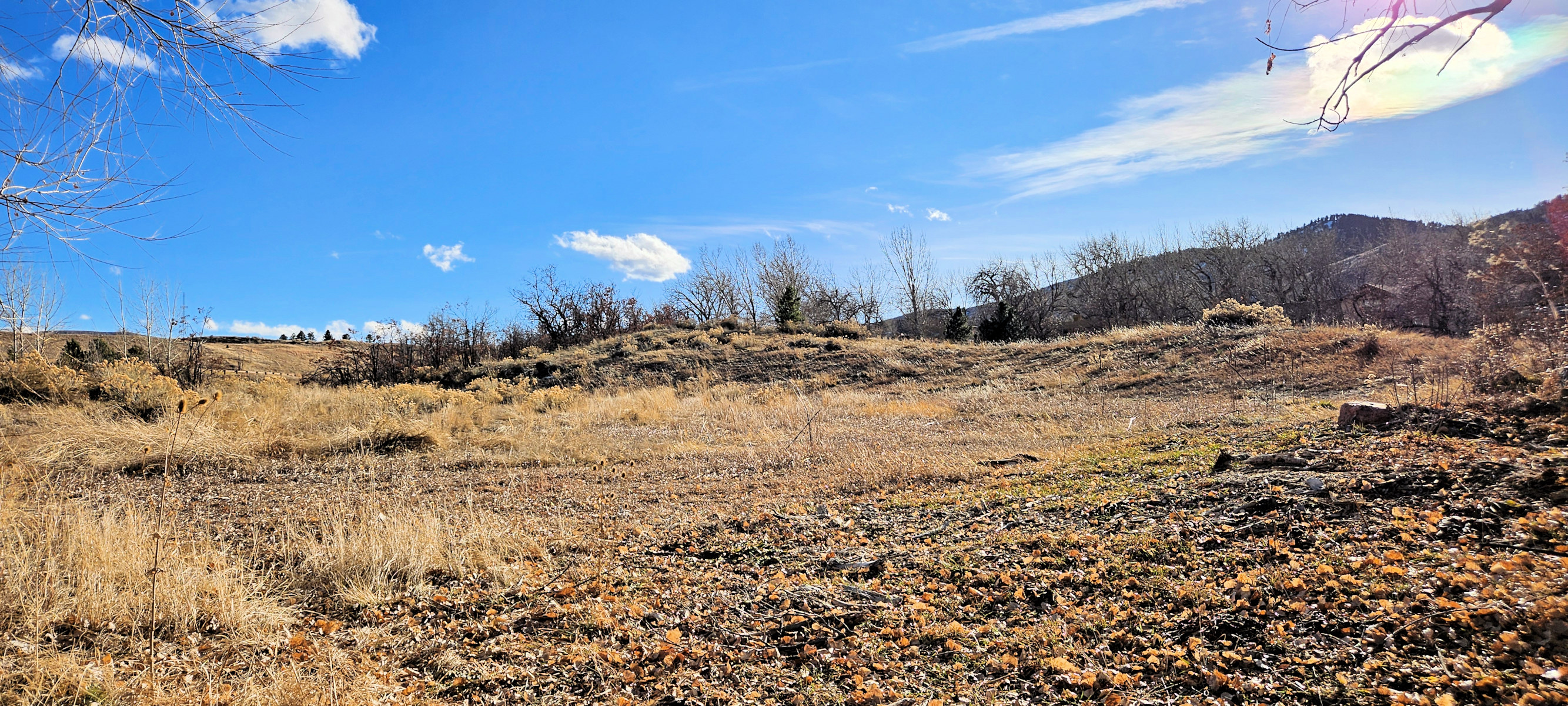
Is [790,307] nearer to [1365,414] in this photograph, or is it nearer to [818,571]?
[1365,414]

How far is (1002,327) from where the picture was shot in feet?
117

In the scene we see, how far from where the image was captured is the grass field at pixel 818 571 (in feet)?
8.71

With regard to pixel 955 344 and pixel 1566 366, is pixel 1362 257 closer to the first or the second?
pixel 955 344

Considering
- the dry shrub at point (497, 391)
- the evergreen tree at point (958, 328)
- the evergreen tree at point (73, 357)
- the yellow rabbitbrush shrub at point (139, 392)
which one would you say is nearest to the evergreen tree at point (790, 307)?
the evergreen tree at point (958, 328)

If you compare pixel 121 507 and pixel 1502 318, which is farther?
pixel 1502 318

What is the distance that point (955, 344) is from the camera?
25547 mm

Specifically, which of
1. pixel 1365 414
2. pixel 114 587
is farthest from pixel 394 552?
pixel 1365 414

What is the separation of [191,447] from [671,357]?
56.7 ft

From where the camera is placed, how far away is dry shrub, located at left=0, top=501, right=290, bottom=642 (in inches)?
127

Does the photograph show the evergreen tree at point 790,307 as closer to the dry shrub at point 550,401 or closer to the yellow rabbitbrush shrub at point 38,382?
the dry shrub at point 550,401

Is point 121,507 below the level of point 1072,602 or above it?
above

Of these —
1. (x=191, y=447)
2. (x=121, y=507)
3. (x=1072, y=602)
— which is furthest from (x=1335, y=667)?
(x=191, y=447)

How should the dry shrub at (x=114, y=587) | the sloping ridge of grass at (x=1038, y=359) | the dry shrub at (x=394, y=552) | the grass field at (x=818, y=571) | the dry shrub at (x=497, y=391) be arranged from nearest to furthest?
the grass field at (x=818, y=571)
the dry shrub at (x=114, y=587)
the dry shrub at (x=394, y=552)
the sloping ridge of grass at (x=1038, y=359)
the dry shrub at (x=497, y=391)

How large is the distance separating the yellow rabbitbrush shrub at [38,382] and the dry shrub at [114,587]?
9972 millimetres
